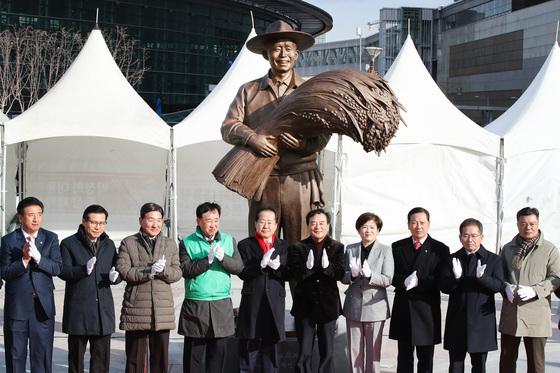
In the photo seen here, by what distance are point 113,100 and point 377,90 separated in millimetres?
7576

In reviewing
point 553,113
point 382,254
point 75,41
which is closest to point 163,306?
point 382,254

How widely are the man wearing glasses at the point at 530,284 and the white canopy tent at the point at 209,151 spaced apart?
6872 mm

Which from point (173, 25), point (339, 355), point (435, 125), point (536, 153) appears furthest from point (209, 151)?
point (173, 25)

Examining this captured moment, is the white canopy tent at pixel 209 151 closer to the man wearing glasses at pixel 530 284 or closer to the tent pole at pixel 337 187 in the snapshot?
the tent pole at pixel 337 187

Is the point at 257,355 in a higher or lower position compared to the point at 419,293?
lower

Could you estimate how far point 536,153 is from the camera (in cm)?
1226

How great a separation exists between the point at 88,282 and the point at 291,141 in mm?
1585

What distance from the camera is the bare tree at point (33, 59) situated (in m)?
31.6

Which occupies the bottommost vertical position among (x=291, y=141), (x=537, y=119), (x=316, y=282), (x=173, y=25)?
(x=316, y=282)

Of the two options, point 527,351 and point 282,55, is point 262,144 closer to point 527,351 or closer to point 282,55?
point 282,55

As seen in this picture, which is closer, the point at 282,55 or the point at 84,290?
the point at 84,290

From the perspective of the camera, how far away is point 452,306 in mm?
5160

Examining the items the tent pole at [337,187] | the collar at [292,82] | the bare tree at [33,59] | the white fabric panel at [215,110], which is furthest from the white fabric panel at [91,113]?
the bare tree at [33,59]

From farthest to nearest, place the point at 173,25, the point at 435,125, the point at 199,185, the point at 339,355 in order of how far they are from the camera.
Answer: the point at 173,25 < the point at 199,185 < the point at 435,125 < the point at 339,355
